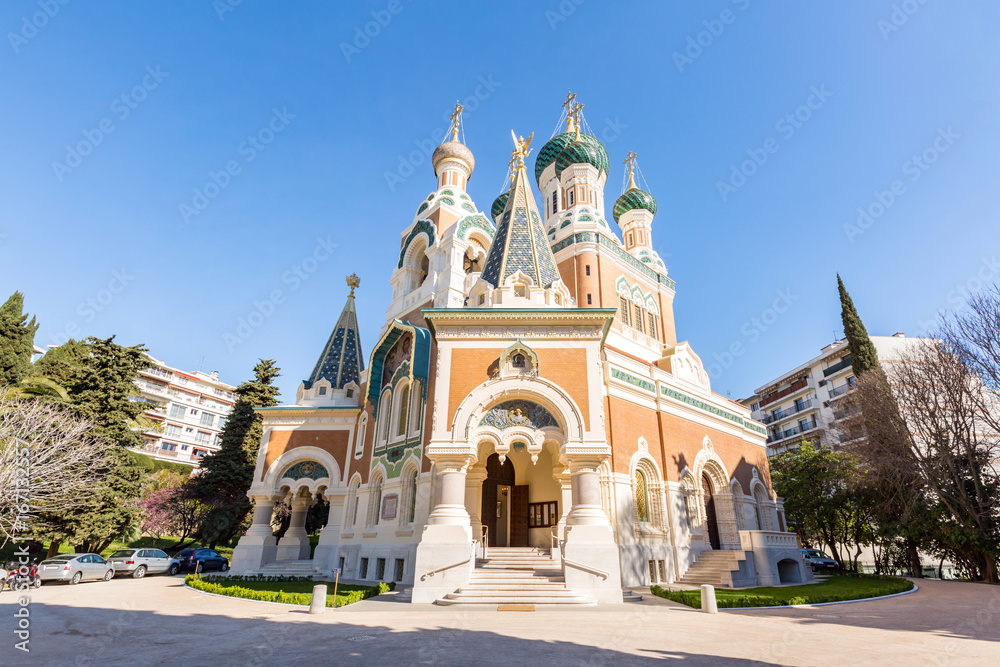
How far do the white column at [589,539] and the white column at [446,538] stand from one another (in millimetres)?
2258

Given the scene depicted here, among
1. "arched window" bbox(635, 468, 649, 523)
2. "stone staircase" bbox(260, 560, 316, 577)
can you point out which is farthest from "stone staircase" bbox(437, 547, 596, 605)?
"stone staircase" bbox(260, 560, 316, 577)

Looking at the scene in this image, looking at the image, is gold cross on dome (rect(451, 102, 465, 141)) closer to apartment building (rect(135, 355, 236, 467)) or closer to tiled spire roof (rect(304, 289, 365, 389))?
tiled spire roof (rect(304, 289, 365, 389))

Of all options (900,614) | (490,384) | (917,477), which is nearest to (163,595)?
(490,384)

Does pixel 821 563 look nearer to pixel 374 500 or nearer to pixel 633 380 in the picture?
pixel 633 380

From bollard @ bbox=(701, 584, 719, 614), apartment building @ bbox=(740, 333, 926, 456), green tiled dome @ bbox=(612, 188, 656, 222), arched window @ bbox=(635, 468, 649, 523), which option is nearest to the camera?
bollard @ bbox=(701, 584, 719, 614)

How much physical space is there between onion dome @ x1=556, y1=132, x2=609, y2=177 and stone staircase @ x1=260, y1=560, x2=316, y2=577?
2207cm

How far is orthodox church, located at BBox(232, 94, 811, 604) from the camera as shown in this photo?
1239cm

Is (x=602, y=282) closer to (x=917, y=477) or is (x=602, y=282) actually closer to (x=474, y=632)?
(x=917, y=477)

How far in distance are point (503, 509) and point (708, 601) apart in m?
8.05

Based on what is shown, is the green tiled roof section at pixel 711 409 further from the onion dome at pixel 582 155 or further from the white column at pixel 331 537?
the onion dome at pixel 582 155

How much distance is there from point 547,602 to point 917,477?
16.4 meters

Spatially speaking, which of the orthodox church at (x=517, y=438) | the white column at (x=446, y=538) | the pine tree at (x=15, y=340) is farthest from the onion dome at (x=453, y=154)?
the pine tree at (x=15, y=340)

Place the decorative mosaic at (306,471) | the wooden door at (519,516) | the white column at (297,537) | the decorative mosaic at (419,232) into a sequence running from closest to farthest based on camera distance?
the wooden door at (519,516)
the decorative mosaic at (306,471)
the white column at (297,537)
the decorative mosaic at (419,232)

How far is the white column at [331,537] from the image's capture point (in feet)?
59.9
